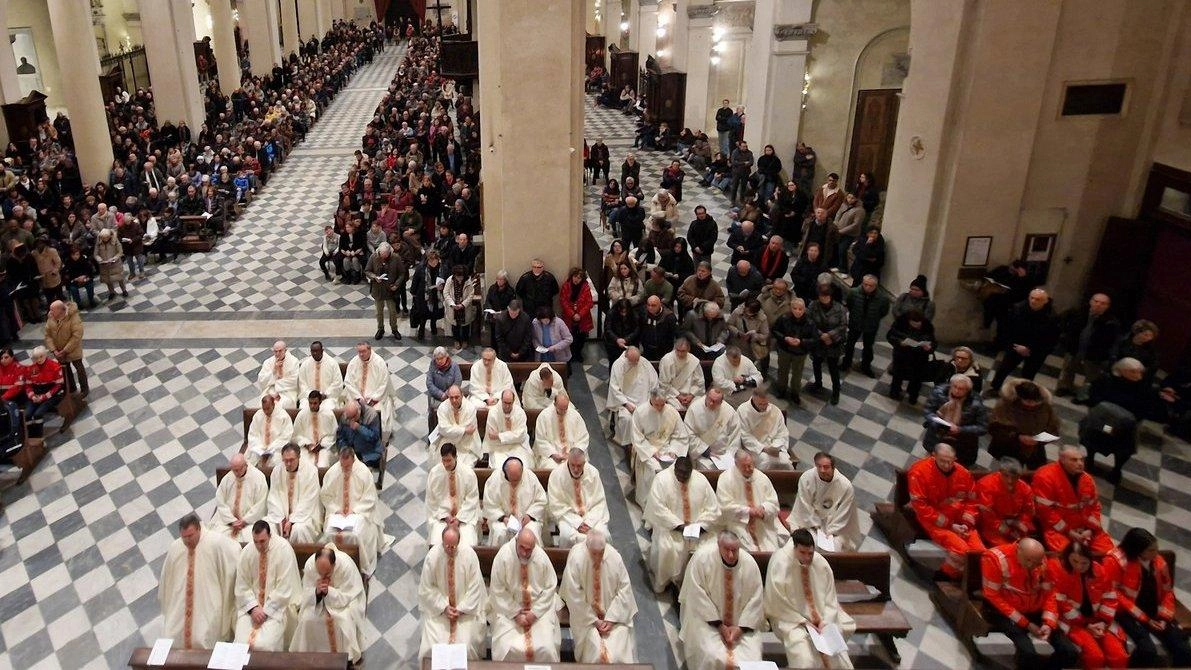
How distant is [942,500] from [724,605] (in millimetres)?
Answer: 2606

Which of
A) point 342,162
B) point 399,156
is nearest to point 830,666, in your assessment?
point 399,156

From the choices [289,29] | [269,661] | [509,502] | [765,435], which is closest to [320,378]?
[509,502]

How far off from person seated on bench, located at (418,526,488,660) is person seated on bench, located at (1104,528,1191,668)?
491cm

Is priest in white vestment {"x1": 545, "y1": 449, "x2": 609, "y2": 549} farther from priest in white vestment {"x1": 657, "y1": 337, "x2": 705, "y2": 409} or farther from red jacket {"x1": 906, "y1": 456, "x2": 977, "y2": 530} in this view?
red jacket {"x1": 906, "y1": 456, "x2": 977, "y2": 530}

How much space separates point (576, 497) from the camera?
760 cm

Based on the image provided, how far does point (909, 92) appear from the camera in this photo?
11.9 metres

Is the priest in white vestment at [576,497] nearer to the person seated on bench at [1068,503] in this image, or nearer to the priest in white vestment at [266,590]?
the priest in white vestment at [266,590]

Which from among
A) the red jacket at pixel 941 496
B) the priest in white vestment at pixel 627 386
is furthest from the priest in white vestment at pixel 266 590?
the red jacket at pixel 941 496

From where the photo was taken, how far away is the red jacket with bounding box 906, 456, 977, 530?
7.60m

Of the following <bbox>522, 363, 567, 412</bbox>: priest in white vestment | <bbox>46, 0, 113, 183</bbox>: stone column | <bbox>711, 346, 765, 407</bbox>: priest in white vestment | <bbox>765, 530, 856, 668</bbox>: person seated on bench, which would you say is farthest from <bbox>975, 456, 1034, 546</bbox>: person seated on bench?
<bbox>46, 0, 113, 183</bbox>: stone column

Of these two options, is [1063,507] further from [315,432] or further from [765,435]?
[315,432]

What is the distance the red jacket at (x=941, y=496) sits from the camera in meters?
7.60

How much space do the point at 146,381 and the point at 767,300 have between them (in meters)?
8.49

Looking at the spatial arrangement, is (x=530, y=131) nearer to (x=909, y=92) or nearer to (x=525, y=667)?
(x=909, y=92)
